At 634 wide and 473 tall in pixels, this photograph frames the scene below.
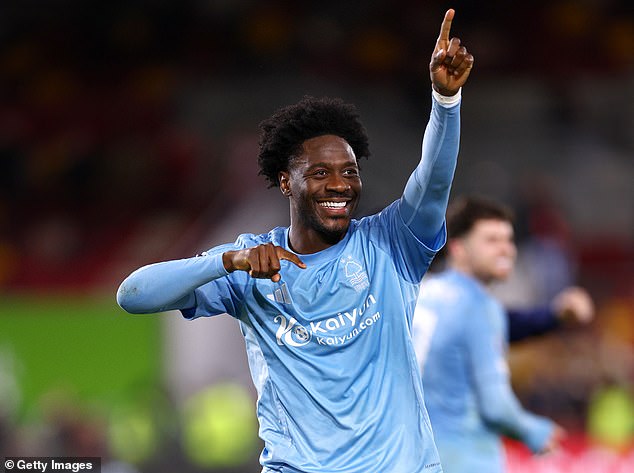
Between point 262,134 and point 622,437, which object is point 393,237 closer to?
point 262,134

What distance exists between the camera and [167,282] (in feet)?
13.4

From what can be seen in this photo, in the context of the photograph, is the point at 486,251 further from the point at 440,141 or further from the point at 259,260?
the point at 259,260

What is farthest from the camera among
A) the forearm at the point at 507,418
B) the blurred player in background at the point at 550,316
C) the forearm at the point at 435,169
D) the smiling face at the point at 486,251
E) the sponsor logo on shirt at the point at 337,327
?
the blurred player in background at the point at 550,316

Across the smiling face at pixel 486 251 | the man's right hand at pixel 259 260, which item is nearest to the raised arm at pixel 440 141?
the man's right hand at pixel 259 260

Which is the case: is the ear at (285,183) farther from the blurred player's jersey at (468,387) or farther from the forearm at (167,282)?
the blurred player's jersey at (468,387)

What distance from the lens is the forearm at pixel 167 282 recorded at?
13.2 feet

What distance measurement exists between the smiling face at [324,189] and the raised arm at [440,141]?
0.73ft

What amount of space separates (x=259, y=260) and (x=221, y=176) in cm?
1046

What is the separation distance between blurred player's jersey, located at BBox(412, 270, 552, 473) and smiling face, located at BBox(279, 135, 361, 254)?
6.94 ft

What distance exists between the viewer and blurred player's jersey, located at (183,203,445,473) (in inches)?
158

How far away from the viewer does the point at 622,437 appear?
428 inches

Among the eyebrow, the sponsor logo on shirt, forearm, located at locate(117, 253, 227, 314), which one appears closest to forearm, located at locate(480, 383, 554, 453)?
the sponsor logo on shirt

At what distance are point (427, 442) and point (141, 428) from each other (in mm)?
6900

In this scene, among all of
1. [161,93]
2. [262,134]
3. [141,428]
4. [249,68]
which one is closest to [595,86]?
[249,68]
